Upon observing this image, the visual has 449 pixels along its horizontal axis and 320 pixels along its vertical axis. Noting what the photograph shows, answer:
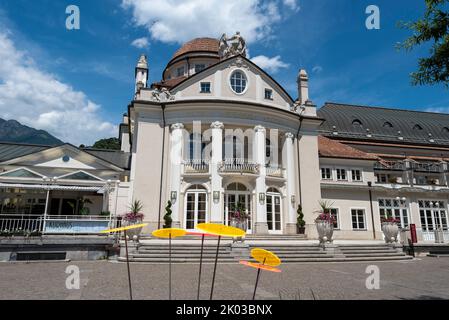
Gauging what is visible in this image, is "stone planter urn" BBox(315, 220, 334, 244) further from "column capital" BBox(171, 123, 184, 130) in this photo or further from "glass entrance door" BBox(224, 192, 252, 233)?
"column capital" BBox(171, 123, 184, 130)

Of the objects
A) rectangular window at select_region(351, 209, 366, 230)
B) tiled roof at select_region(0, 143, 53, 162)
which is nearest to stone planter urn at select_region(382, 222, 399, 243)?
rectangular window at select_region(351, 209, 366, 230)

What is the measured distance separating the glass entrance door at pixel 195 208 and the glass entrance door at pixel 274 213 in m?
4.37

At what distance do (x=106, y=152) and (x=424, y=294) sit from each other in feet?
72.4

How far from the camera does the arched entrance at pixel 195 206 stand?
1948cm

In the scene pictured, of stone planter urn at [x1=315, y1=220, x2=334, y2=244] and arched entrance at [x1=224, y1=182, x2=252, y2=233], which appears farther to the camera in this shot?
arched entrance at [x1=224, y1=182, x2=252, y2=233]

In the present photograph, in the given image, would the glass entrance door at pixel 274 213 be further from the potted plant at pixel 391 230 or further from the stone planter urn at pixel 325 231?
the potted plant at pixel 391 230

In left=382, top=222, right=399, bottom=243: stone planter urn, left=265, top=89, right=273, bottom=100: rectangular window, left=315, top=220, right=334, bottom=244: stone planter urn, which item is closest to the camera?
left=315, top=220, right=334, bottom=244: stone planter urn

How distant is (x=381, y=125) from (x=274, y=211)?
23581 mm

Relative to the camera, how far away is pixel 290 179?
2161 cm

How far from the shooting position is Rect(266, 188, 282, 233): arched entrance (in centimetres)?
2067

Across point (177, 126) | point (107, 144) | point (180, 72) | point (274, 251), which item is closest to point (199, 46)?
point (180, 72)

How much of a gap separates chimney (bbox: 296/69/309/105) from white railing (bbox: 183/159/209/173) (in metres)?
10.3

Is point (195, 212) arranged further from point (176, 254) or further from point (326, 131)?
point (326, 131)

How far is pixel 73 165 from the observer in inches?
728
